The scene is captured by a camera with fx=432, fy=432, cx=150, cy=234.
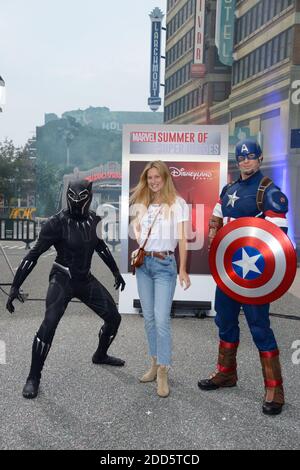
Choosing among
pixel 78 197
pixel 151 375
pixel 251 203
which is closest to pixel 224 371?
pixel 151 375

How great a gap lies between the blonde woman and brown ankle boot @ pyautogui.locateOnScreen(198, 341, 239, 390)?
374 mm

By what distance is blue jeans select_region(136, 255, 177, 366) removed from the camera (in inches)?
135

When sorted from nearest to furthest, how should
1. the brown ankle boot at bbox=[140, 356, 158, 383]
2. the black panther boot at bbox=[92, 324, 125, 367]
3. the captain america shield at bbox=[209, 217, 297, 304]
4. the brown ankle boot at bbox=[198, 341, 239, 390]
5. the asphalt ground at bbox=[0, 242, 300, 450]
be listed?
the asphalt ground at bbox=[0, 242, 300, 450]
the captain america shield at bbox=[209, 217, 297, 304]
the brown ankle boot at bbox=[198, 341, 239, 390]
the brown ankle boot at bbox=[140, 356, 158, 383]
the black panther boot at bbox=[92, 324, 125, 367]

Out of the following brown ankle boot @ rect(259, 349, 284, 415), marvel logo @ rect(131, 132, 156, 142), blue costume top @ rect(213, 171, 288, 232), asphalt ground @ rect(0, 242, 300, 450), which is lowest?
asphalt ground @ rect(0, 242, 300, 450)

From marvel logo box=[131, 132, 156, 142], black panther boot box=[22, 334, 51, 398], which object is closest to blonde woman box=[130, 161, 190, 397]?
black panther boot box=[22, 334, 51, 398]

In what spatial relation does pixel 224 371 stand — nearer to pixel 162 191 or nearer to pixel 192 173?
pixel 162 191

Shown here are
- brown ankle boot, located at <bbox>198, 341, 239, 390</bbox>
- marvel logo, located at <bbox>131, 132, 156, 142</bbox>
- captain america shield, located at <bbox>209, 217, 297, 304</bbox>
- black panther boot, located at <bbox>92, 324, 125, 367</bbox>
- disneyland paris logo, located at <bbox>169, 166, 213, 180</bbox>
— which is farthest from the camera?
disneyland paris logo, located at <bbox>169, 166, 213, 180</bbox>

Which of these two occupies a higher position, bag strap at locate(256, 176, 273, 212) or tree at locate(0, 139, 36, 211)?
tree at locate(0, 139, 36, 211)

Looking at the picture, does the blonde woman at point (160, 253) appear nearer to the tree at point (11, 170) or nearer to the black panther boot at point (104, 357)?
the black panther boot at point (104, 357)

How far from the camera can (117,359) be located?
420cm

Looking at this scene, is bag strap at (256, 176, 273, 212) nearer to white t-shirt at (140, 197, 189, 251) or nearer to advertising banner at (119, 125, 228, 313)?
white t-shirt at (140, 197, 189, 251)

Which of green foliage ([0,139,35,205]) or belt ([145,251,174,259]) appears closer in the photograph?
belt ([145,251,174,259])
